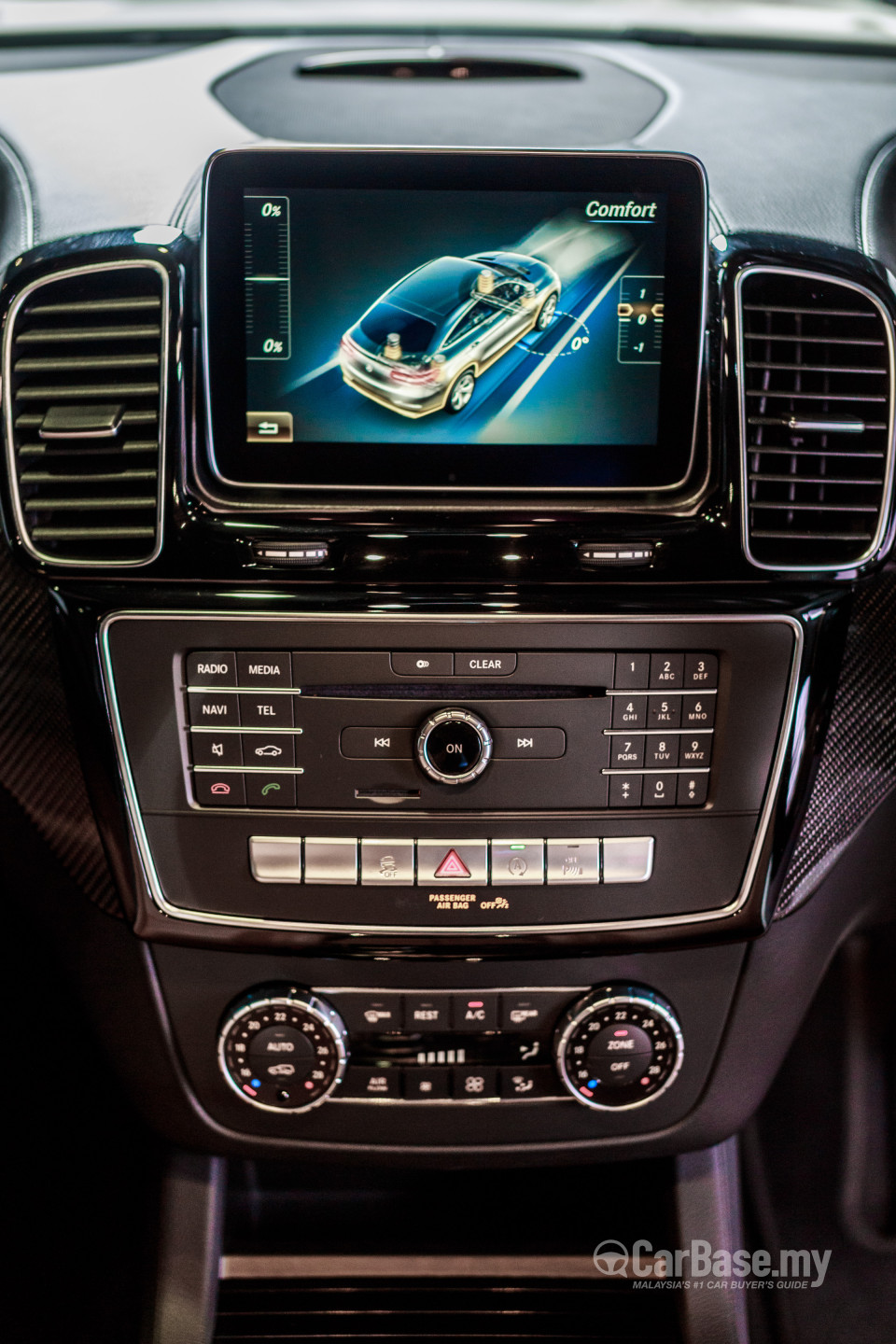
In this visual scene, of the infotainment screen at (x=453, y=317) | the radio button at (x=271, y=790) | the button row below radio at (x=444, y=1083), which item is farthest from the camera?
the button row below radio at (x=444, y=1083)

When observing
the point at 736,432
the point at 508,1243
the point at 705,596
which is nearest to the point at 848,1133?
the point at 508,1243

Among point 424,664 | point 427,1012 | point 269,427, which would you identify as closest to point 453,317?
point 269,427

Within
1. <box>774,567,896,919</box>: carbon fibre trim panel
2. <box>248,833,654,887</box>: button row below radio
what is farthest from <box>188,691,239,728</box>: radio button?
<box>774,567,896,919</box>: carbon fibre trim panel

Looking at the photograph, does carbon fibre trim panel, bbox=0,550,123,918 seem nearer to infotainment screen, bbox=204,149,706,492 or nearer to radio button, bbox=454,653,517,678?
infotainment screen, bbox=204,149,706,492

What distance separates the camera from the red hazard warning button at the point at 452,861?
3.10 feet

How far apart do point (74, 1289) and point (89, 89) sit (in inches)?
55.8

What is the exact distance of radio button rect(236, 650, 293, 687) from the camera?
2.95 feet

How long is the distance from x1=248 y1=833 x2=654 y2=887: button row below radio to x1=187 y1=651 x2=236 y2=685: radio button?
0.15m

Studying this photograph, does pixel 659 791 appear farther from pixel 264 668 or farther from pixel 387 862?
pixel 264 668

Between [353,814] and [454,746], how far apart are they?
0.11 meters

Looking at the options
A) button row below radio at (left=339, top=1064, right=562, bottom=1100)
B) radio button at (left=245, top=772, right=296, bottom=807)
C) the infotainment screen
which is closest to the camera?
the infotainment screen

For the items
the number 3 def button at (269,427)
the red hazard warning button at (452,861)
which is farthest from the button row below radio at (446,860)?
the number 3 def button at (269,427)

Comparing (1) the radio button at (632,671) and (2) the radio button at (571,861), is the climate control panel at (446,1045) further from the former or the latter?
(1) the radio button at (632,671)

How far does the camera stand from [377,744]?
92 cm
